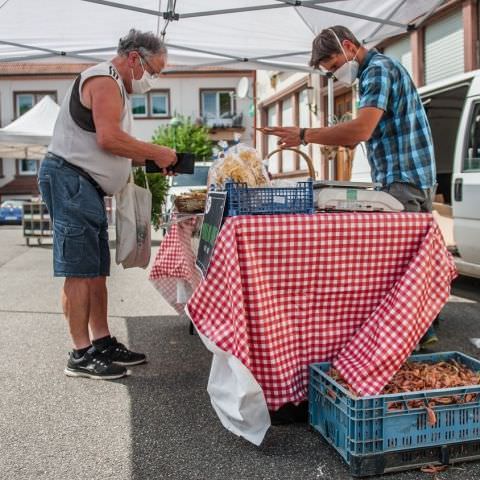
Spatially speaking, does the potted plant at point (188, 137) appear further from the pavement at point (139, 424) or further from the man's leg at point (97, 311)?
the man's leg at point (97, 311)

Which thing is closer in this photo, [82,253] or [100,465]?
[100,465]

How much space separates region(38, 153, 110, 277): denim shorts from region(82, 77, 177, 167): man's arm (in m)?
0.29

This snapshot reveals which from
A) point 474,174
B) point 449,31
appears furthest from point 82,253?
point 449,31

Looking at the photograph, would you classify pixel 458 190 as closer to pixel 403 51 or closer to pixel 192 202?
pixel 192 202

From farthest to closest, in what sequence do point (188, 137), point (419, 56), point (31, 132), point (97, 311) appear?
point (188, 137) → point (31, 132) → point (419, 56) → point (97, 311)

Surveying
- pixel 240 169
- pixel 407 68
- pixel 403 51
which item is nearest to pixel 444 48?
pixel 407 68

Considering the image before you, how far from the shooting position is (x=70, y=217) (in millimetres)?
3721

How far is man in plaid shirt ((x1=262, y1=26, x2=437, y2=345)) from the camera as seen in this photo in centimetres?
367

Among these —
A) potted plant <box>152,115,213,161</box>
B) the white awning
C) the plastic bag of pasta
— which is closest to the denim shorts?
the plastic bag of pasta

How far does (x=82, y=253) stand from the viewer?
12.3 feet

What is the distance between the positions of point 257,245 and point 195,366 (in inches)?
65.0

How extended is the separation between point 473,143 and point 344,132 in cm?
315

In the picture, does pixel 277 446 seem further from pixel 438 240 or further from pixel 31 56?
pixel 31 56

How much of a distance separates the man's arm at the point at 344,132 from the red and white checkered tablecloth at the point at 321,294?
25.0 inches
